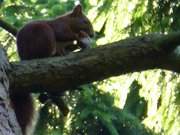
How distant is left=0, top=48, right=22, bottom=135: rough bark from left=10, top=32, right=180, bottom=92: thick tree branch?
0.35 ft

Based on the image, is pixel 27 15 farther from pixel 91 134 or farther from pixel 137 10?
pixel 137 10

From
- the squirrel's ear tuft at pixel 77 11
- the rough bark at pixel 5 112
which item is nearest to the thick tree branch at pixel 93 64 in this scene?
the rough bark at pixel 5 112

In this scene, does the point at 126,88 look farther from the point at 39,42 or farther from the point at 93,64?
the point at 93,64

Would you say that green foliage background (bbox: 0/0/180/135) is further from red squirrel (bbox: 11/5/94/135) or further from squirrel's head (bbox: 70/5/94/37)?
red squirrel (bbox: 11/5/94/135)

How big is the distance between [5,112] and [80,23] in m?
1.65

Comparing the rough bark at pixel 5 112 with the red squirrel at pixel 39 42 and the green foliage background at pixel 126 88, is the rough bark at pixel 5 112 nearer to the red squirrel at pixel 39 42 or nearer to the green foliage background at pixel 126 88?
the red squirrel at pixel 39 42

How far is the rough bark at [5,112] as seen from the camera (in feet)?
8.21

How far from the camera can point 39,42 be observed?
11.5ft

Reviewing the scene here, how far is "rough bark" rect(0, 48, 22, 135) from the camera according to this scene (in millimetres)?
2502

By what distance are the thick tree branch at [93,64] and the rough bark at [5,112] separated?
11cm

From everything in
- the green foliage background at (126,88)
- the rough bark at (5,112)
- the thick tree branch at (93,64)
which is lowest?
the green foliage background at (126,88)

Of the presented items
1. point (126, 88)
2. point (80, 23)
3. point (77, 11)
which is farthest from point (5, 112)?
point (77, 11)

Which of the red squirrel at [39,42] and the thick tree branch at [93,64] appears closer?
the thick tree branch at [93,64]

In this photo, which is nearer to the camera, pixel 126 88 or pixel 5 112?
pixel 5 112
